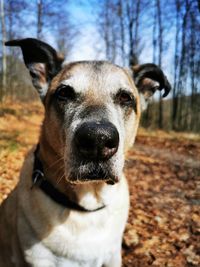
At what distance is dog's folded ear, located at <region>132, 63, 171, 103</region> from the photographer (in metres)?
4.00

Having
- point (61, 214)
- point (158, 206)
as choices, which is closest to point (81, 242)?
point (61, 214)

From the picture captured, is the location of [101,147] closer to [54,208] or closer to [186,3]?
[54,208]

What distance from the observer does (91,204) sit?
11.2 ft

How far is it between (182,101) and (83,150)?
2885 centimetres

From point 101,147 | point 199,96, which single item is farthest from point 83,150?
point 199,96

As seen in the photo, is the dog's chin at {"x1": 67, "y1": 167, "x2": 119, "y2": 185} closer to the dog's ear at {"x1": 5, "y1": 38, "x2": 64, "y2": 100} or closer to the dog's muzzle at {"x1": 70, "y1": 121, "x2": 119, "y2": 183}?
the dog's muzzle at {"x1": 70, "y1": 121, "x2": 119, "y2": 183}

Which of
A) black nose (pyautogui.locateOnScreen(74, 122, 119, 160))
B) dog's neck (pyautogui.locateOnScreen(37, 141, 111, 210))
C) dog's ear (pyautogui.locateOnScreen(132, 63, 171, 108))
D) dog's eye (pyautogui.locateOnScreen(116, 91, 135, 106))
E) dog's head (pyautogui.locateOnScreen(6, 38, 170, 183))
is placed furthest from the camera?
dog's ear (pyautogui.locateOnScreen(132, 63, 171, 108))

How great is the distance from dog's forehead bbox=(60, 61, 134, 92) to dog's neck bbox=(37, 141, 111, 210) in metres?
0.61

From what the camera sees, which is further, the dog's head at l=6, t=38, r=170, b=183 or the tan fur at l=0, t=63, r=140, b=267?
the tan fur at l=0, t=63, r=140, b=267

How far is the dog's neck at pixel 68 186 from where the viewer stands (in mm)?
3301

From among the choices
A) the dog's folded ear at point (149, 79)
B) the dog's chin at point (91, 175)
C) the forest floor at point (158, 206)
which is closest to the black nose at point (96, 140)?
the dog's chin at point (91, 175)

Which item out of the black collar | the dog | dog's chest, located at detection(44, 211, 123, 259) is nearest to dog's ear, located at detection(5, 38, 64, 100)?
the dog

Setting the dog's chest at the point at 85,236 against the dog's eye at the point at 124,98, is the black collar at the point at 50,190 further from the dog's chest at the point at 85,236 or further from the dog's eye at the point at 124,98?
the dog's eye at the point at 124,98

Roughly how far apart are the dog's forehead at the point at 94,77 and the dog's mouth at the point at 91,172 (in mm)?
784
